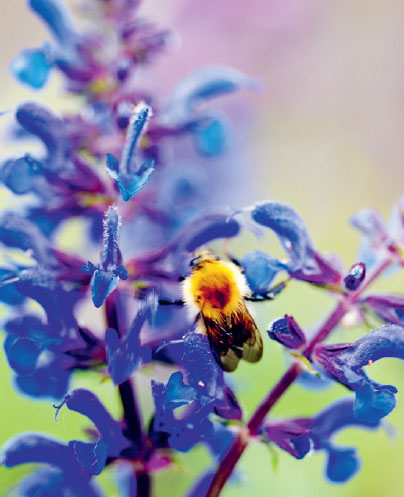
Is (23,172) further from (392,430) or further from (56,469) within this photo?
(392,430)

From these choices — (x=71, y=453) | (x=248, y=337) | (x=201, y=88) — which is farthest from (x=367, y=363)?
(x=201, y=88)

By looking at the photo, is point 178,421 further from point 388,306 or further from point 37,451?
point 388,306

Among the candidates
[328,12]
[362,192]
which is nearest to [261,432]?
[362,192]

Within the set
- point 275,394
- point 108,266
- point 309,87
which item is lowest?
point 275,394

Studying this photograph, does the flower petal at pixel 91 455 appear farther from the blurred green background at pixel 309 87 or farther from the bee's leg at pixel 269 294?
the blurred green background at pixel 309 87

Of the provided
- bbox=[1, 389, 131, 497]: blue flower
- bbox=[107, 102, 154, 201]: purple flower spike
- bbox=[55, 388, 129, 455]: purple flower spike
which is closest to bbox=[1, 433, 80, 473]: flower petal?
bbox=[1, 389, 131, 497]: blue flower
